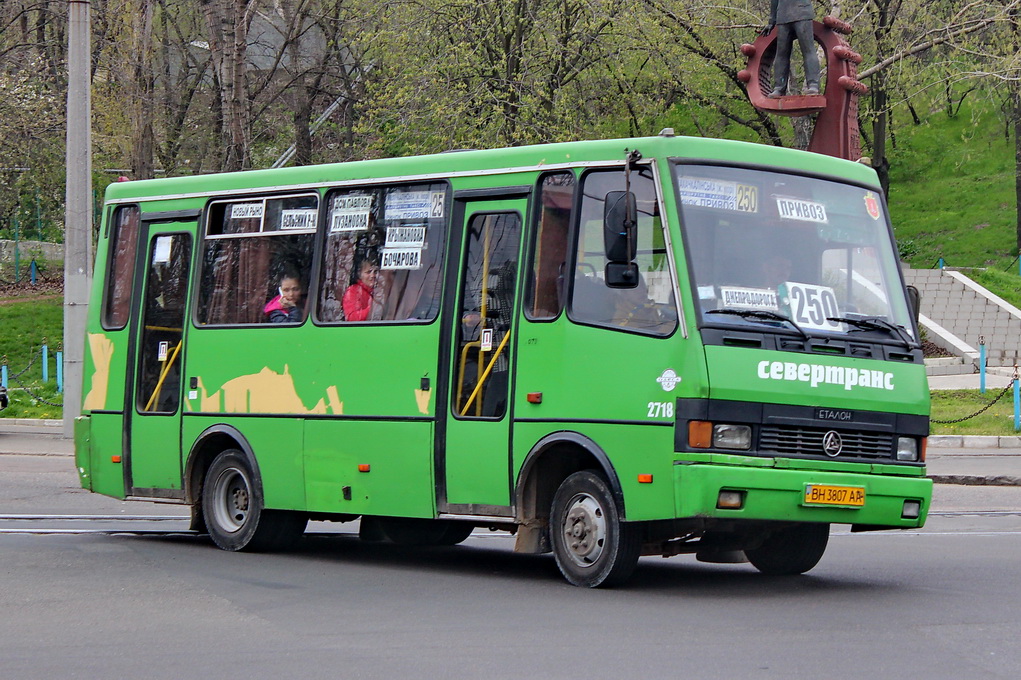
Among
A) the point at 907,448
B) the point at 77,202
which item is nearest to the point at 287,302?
the point at 907,448

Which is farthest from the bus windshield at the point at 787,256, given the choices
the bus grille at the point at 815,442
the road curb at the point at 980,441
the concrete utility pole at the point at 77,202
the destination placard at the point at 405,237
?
the concrete utility pole at the point at 77,202

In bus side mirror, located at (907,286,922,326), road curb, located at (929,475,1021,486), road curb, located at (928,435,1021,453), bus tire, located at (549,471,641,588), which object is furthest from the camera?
road curb, located at (928,435,1021,453)

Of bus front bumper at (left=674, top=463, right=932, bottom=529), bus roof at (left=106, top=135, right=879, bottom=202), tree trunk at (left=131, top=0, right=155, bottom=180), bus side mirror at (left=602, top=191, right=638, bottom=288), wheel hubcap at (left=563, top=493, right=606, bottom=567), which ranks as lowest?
wheel hubcap at (left=563, top=493, right=606, bottom=567)

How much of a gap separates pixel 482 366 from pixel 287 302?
239cm

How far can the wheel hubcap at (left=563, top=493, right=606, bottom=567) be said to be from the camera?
9.52 metres

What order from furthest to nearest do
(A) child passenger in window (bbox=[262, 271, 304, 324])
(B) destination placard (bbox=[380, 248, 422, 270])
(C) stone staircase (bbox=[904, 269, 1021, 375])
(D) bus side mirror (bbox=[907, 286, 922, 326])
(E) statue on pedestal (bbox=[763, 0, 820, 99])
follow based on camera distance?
(C) stone staircase (bbox=[904, 269, 1021, 375]) < (E) statue on pedestal (bbox=[763, 0, 820, 99]) < (A) child passenger in window (bbox=[262, 271, 304, 324]) < (B) destination placard (bbox=[380, 248, 422, 270]) < (D) bus side mirror (bbox=[907, 286, 922, 326])

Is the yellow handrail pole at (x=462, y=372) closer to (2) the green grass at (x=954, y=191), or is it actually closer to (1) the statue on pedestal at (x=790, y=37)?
(1) the statue on pedestal at (x=790, y=37)

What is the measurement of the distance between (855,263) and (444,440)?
121 inches

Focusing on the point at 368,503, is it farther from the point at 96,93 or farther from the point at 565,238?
the point at 96,93

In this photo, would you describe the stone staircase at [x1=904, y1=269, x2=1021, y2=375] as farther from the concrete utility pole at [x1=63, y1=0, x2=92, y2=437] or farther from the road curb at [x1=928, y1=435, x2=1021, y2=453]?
the concrete utility pole at [x1=63, y1=0, x2=92, y2=437]

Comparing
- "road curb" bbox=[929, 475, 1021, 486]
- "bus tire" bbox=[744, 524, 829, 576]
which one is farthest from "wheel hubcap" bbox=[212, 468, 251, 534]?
"road curb" bbox=[929, 475, 1021, 486]

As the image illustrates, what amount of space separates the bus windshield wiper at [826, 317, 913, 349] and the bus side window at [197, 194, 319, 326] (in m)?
4.45

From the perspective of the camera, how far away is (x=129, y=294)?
13.5m

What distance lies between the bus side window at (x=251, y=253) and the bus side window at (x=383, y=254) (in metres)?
0.34
